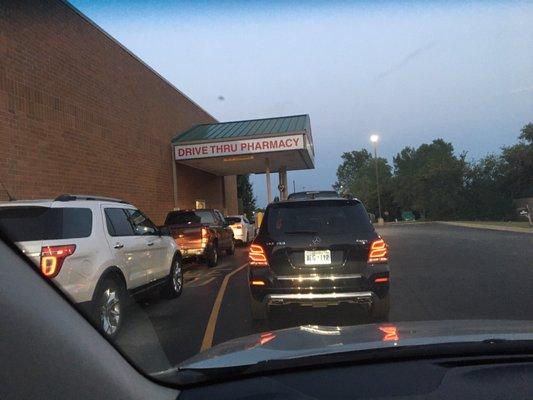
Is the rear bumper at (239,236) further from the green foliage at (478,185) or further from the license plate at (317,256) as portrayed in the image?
the green foliage at (478,185)

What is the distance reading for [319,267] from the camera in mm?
7066

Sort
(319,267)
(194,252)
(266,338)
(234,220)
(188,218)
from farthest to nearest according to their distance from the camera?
(234,220)
(188,218)
(194,252)
(319,267)
(266,338)

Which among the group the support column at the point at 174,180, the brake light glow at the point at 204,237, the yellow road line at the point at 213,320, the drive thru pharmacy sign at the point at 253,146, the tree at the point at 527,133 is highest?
the tree at the point at 527,133

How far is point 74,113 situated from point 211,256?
5.85 metres

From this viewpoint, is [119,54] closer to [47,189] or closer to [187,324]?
[47,189]

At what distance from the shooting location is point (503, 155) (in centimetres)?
5994

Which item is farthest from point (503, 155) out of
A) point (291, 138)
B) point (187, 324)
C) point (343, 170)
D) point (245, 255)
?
point (343, 170)

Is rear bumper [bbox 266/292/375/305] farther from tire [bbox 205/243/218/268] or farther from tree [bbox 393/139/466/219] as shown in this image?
tree [bbox 393/139/466/219]

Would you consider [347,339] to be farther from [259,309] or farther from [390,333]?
[259,309]

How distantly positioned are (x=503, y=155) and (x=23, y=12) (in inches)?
2153

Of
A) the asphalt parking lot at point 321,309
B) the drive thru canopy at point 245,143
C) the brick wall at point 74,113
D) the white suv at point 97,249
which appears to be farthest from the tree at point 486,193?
the white suv at point 97,249

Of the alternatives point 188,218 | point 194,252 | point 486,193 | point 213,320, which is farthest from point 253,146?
Answer: point 486,193

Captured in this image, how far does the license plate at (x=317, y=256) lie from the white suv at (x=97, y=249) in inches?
95.4

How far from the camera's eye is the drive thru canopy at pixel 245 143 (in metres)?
26.2
